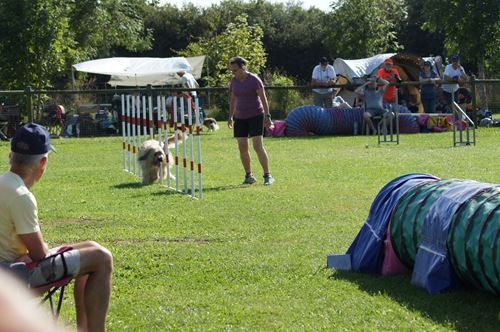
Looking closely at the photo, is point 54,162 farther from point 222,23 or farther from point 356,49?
point 222,23

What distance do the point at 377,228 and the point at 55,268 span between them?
3012 millimetres

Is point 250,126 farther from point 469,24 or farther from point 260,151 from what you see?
point 469,24

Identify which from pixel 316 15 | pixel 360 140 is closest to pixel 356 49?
pixel 316 15

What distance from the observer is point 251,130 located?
45.2ft

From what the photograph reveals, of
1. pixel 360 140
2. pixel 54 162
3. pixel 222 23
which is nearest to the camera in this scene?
pixel 54 162

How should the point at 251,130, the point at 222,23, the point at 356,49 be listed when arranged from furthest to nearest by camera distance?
the point at 222,23 < the point at 356,49 < the point at 251,130

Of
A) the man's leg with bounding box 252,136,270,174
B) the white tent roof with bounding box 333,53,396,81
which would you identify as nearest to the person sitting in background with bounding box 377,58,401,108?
the white tent roof with bounding box 333,53,396,81

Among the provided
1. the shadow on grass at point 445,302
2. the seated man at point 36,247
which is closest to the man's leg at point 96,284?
the seated man at point 36,247

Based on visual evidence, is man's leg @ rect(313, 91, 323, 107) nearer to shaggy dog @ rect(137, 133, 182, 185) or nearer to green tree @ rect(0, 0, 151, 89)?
green tree @ rect(0, 0, 151, 89)

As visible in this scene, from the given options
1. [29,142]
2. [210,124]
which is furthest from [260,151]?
[210,124]

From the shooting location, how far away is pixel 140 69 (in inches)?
1479

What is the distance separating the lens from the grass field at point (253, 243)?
5797 mm

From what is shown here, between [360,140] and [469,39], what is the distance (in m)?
13.6

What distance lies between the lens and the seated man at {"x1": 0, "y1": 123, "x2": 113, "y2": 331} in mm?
4777
